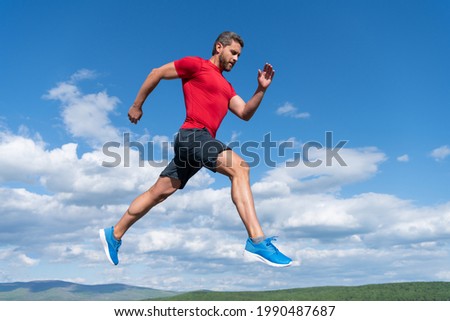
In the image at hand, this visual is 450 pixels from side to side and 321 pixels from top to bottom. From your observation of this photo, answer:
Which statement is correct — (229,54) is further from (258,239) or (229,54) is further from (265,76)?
(258,239)

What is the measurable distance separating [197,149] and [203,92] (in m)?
0.87

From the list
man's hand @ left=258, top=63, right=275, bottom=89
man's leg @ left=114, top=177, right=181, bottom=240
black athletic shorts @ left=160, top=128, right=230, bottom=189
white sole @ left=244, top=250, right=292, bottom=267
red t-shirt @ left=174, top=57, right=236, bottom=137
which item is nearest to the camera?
white sole @ left=244, top=250, right=292, bottom=267

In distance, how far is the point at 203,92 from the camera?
21.5 ft

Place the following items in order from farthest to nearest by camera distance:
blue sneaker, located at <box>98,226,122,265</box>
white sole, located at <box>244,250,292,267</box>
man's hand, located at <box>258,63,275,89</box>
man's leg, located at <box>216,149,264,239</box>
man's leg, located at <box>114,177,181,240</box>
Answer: blue sneaker, located at <box>98,226,122,265</box> < man's leg, located at <box>114,177,181,240</box> < man's hand, located at <box>258,63,275,89</box> < man's leg, located at <box>216,149,264,239</box> < white sole, located at <box>244,250,292,267</box>

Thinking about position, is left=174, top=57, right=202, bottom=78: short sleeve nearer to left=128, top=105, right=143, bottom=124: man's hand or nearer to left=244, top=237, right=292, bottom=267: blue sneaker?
left=128, top=105, right=143, bottom=124: man's hand

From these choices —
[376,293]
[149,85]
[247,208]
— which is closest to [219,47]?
[149,85]

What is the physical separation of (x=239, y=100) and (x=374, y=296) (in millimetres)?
8287

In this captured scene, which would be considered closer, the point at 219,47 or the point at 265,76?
the point at 265,76

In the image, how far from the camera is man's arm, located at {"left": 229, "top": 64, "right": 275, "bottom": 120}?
259 inches

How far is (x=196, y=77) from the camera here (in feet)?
21.7

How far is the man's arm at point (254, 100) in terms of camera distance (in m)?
6.57

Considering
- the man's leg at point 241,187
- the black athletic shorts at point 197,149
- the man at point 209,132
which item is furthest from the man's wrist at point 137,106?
the man's leg at point 241,187

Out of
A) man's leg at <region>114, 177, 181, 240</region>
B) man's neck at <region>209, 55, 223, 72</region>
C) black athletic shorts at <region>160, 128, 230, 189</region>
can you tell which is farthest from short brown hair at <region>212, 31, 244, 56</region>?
man's leg at <region>114, 177, 181, 240</region>

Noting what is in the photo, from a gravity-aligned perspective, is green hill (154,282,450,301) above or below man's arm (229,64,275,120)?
below
